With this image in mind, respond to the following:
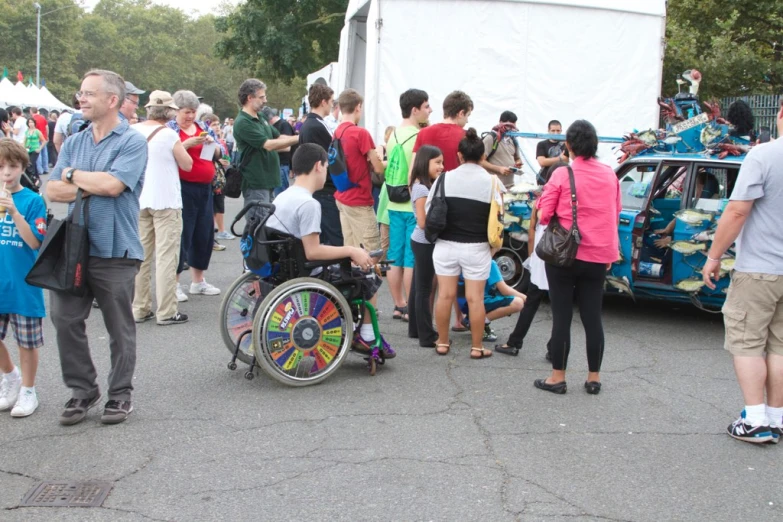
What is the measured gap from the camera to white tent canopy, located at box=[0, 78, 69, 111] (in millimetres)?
31609

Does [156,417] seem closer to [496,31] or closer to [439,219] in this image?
[439,219]

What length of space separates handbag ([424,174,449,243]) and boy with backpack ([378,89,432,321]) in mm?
847

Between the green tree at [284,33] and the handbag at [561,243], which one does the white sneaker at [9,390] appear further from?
the green tree at [284,33]

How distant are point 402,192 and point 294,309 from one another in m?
2.07

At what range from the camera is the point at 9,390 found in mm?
4949

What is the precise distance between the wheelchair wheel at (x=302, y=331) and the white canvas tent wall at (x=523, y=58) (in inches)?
248

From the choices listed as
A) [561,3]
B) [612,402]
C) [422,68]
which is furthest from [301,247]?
[561,3]

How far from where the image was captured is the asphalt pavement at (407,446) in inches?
148

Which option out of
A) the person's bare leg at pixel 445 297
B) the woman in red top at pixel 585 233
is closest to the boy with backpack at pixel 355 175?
the person's bare leg at pixel 445 297

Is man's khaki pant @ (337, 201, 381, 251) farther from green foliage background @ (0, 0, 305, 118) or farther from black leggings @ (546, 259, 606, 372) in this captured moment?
green foliage background @ (0, 0, 305, 118)

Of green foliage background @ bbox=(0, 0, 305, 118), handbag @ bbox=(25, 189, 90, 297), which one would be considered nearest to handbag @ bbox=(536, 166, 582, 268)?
handbag @ bbox=(25, 189, 90, 297)

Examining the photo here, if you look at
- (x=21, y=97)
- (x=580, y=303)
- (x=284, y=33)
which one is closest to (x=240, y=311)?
(x=580, y=303)

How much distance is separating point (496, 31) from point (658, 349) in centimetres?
615

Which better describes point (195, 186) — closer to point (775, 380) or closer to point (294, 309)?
point (294, 309)
